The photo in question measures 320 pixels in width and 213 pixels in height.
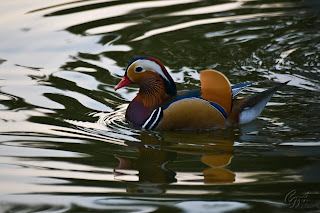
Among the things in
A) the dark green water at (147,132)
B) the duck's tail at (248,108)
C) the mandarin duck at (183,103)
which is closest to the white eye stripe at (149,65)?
the mandarin duck at (183,103)

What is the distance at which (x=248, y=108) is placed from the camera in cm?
752

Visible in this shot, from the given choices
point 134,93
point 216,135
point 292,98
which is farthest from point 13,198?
point 292,98

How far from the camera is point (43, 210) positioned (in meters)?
5.23

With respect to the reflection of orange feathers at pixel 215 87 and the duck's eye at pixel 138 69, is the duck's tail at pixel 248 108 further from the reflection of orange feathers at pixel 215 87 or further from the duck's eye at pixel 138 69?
Answer: the duck's eye at pixel 138 69

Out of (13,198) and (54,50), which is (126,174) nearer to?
(13,198)

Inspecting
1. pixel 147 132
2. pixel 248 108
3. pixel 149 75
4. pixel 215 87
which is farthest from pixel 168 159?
pixel 248 108

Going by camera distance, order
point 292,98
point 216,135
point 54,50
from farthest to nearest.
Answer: point 54,50 → point 292,98 → point 216,135

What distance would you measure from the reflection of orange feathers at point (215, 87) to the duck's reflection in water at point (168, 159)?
39 cm

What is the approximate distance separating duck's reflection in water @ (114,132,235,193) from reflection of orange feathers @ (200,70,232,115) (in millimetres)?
389

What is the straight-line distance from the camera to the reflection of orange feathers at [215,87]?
7.30 meters

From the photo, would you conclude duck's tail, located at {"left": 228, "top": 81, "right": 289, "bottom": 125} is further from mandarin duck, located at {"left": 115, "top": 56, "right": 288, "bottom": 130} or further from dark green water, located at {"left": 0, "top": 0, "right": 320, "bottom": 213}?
dark green water, located at {"left": 0, "top": 0, "right": 320, "bottom": 213}

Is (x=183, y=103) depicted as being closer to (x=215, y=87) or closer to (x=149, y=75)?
(x=215, y=87)

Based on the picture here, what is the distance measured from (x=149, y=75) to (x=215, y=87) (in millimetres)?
716

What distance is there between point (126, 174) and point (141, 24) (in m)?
5.17
